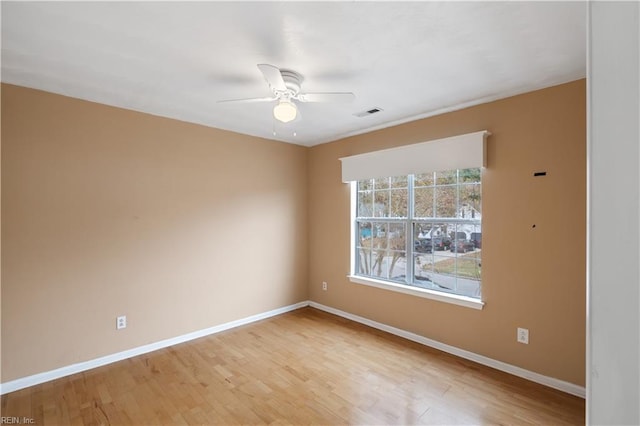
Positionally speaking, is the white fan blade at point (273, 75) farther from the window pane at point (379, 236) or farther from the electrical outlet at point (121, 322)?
the electrical outlet at point (121, 322)

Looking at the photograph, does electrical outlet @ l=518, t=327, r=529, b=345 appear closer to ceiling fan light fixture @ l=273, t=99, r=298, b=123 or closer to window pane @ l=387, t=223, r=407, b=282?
window pane @ l=387, t=223, r=407, b=282

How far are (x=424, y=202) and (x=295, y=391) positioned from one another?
2.36m

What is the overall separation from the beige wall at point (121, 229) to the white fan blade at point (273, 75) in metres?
1.87

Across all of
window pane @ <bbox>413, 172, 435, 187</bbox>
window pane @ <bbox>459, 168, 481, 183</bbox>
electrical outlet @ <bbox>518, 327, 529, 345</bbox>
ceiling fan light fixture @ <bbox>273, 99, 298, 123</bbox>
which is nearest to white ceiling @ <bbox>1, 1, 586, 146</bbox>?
ceiling fan light fixture @ <bbox>273, 99, 298, 123</bbox>

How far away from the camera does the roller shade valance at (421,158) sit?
297 centimetres

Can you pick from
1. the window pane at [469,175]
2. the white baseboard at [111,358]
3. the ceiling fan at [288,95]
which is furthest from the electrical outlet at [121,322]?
the window pane at [469,175]

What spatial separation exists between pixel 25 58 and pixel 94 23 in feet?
2.82

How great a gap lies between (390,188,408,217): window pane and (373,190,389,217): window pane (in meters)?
0.08

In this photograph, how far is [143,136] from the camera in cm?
327

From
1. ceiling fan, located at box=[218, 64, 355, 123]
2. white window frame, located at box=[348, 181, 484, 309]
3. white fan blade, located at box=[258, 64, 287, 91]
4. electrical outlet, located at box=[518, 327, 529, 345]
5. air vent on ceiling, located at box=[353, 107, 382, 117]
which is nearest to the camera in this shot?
white fan blade, located at box=[258, 64, 287, 91]

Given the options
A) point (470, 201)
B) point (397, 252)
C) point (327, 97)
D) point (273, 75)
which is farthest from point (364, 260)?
point (273, 75)

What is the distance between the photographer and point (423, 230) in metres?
3.55

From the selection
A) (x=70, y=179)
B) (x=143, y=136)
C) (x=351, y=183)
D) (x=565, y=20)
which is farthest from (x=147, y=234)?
(x=565, y=20)

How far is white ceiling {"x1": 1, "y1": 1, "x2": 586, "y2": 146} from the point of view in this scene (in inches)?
66.1
